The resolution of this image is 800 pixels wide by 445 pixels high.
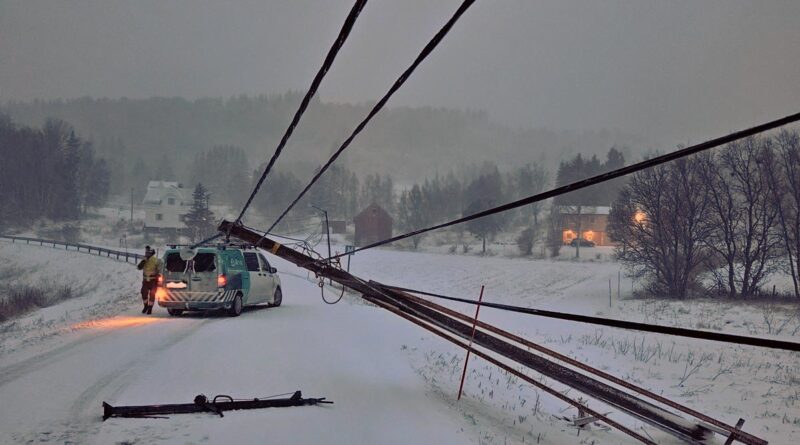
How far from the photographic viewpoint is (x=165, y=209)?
98.4 m

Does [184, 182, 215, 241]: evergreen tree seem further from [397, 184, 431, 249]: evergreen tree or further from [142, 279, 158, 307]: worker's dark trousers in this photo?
[142, 279, 158, 307]: worker's dark trousers

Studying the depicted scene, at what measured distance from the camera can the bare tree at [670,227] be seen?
37125mm

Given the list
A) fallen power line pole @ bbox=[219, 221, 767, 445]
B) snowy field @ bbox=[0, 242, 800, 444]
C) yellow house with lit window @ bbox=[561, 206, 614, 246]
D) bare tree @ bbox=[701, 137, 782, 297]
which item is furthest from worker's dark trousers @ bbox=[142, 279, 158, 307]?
yellow house with lit window @ bbox=[561, 206, 614, 246]

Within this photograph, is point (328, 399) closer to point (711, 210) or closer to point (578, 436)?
point (578, 436)

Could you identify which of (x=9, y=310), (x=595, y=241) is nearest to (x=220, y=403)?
(x=9, y=310)

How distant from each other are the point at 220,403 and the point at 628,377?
11804 millimetres

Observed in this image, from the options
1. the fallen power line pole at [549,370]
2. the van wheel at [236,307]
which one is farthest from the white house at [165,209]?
the fallen power line pole at [549,370]

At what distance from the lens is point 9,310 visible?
1006 inches

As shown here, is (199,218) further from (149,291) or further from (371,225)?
(149,291)

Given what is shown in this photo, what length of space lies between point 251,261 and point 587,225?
70.5m

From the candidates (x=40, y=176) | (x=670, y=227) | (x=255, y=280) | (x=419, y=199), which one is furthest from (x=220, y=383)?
(x=40, y=176)

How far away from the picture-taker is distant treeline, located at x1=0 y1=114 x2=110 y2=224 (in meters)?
93.4

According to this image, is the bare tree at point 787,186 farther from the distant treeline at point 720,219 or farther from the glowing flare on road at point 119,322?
the glowing flare on road at point 119,322

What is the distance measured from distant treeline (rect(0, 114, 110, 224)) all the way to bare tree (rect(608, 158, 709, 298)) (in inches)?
3683
